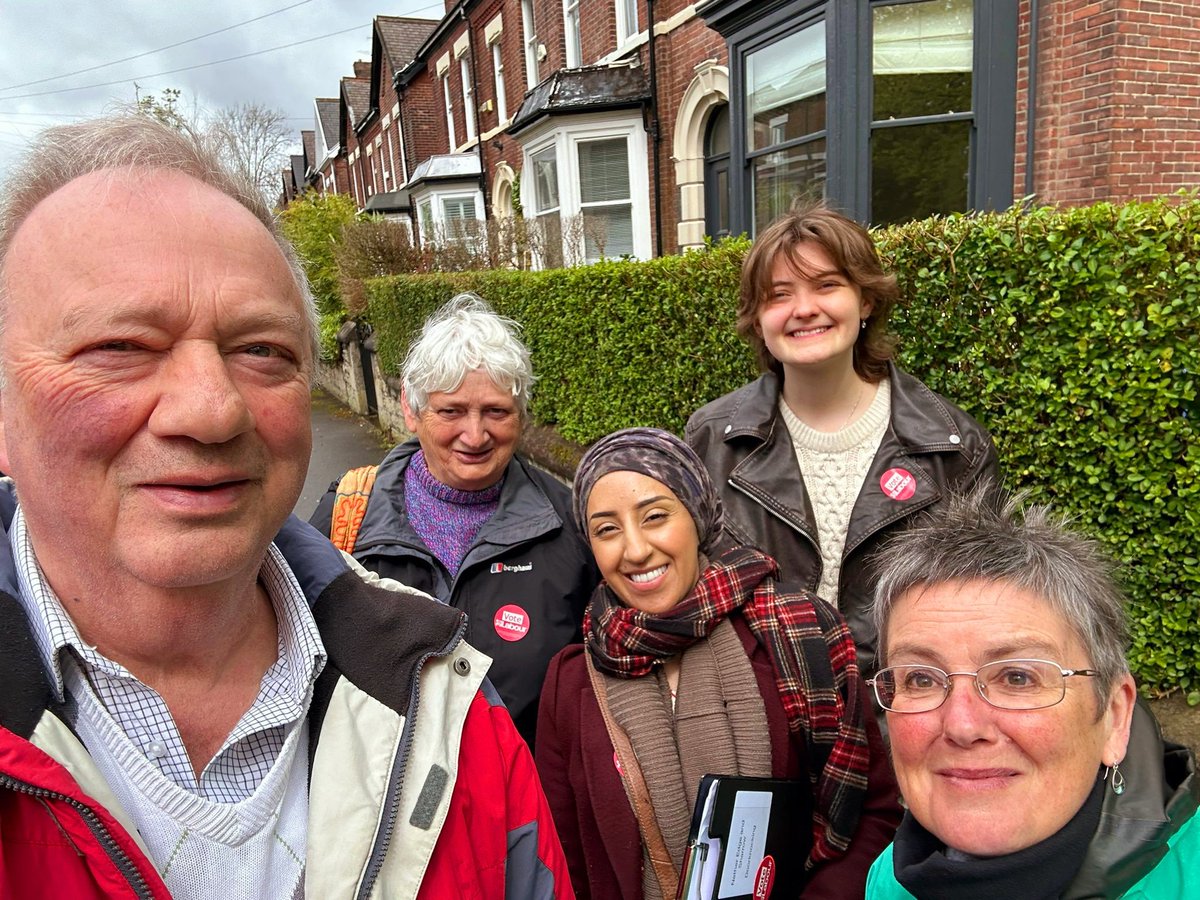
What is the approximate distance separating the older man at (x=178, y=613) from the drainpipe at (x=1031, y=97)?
282 inches

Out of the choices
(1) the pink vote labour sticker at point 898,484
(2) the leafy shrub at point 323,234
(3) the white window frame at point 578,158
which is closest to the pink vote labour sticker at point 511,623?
(1) the pink vote labour sticker at point 898,484

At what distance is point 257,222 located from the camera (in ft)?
3.98

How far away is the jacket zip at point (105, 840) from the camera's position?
94 centimetres

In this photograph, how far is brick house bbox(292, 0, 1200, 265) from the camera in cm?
644

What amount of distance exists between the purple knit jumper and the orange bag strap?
0.14 meters

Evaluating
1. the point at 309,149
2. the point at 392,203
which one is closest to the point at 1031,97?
the point at 392,203

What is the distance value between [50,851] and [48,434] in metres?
0.52

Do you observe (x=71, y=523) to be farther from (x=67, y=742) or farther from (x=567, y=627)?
(x=567, y=627)

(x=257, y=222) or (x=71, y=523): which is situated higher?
(x=257, y=222)

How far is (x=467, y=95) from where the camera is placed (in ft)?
68.2

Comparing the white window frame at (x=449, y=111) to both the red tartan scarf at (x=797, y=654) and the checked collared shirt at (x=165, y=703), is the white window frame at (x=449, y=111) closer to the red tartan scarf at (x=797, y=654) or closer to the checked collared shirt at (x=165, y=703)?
the red tartan scarf at (x=797, y=654)

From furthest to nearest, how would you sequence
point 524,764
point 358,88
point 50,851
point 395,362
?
point 358,88 < point 395,362 < point 524,764 < point 50,851

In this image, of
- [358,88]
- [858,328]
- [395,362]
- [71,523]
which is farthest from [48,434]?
[358,88]

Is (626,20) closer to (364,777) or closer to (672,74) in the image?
(672,74)
